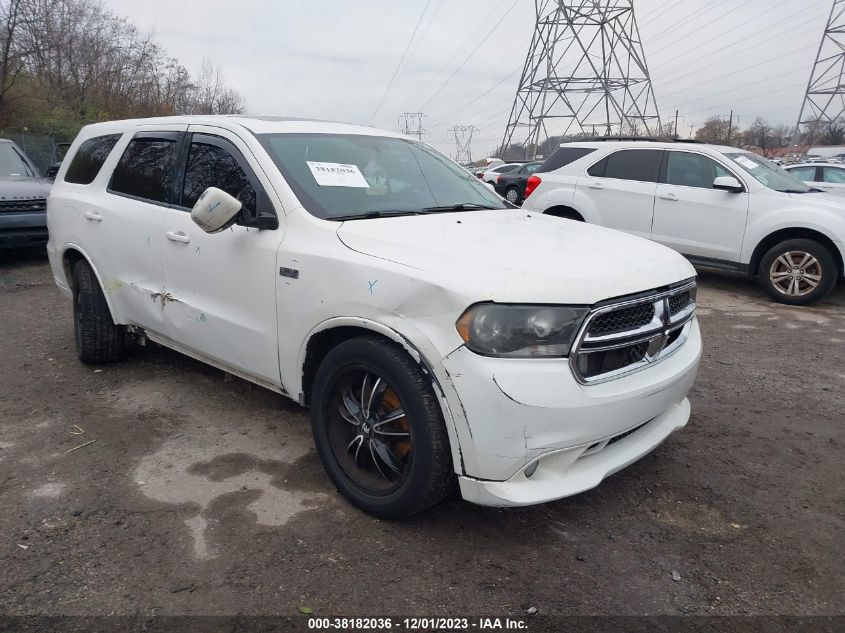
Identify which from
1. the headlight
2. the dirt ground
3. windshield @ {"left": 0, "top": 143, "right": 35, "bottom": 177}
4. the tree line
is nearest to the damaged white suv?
the headlight

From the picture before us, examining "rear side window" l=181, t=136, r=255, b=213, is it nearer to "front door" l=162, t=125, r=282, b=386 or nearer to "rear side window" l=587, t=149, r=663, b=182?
"front door" l=162, t=125, r=282, b=386

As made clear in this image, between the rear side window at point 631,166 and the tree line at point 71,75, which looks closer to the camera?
the rear side window at point 631,166

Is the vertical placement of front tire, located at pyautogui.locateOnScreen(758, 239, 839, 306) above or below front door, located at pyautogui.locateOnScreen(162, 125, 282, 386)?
below

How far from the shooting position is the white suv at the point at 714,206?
7000mm

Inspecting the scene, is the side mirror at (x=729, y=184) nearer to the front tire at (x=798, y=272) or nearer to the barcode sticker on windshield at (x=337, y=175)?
the front tire at (x=798, y=272)

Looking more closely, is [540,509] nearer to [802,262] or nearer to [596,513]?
[596,513]

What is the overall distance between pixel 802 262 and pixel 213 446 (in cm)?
657

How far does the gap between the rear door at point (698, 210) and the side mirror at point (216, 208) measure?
6.16m

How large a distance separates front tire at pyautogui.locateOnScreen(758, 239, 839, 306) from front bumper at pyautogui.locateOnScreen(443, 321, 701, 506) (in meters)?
5.59

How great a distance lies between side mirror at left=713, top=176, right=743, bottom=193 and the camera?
23.7 ft

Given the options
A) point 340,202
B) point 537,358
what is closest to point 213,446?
point 340,202

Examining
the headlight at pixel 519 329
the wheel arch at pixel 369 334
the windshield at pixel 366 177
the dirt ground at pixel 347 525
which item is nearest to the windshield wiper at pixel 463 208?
the windshield at pixel 366 177

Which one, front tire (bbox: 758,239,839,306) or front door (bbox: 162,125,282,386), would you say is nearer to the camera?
front door (bbox: 162,125,282,386)

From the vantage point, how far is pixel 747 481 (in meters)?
3.27
